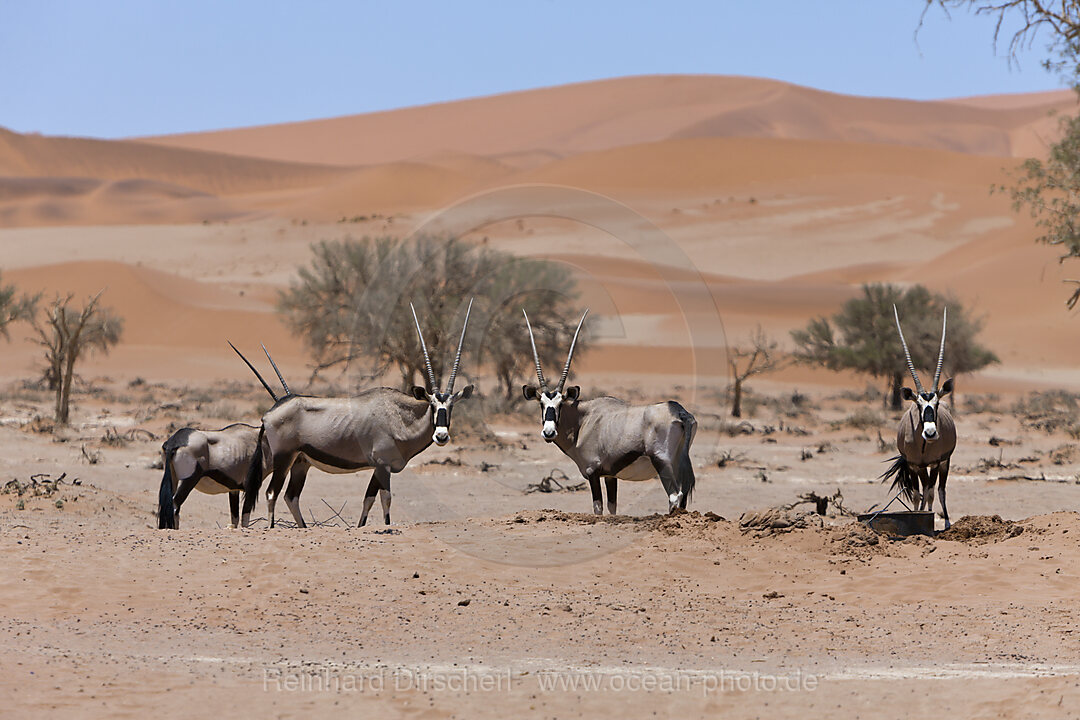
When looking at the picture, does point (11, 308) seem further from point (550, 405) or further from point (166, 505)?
point (550, 405)

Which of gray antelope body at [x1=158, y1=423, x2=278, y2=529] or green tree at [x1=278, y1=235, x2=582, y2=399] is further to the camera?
green tree at [x1=278, y1=235, x2=582, y2=399]

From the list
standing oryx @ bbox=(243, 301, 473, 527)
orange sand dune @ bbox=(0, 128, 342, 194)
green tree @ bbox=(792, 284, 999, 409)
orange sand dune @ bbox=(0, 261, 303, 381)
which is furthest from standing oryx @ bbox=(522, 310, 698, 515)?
orange sand dune @ bbox=(0, 128, 342, 194)

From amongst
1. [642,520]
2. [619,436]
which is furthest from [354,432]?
[642,520]

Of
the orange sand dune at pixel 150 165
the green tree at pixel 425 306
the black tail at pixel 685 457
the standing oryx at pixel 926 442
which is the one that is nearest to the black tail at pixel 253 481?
the black tail at pixel 685 457

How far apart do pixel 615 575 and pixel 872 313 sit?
102 feet

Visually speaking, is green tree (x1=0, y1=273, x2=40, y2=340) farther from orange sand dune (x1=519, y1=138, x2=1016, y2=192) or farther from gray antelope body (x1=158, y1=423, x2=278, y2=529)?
orange sand dune (x1=519, y1=138, x2=1016, y2=192)

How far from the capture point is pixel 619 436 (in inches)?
439

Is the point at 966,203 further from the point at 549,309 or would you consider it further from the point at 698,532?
the point at 698,532

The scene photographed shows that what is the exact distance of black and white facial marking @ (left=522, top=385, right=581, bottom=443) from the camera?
10.6 meters

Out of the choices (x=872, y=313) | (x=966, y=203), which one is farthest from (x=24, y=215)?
(x=872, y=313)

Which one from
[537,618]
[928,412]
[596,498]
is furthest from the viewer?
[928,412]

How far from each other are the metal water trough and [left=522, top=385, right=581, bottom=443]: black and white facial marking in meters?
3.36

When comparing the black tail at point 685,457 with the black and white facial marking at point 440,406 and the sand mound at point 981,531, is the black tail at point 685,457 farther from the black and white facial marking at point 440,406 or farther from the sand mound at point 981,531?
the sand mound at point 981,531

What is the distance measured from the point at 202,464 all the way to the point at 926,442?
801 cm
